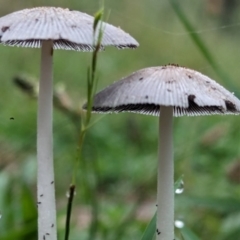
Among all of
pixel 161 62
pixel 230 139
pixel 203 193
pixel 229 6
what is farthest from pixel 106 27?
pixel 161 62

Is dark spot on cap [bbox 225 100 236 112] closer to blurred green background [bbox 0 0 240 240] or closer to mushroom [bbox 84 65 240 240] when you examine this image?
mushroom [bbox 84 65 240 240]

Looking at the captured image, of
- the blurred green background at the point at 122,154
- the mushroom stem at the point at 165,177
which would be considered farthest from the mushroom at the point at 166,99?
the blurred green background at the point at 122,154

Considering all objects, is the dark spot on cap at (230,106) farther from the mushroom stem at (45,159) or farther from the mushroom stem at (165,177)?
the mushroom stem at (45,159)

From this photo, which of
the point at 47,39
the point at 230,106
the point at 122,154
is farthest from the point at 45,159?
the point at 122,154

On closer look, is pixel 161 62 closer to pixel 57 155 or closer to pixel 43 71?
pixel 57 155

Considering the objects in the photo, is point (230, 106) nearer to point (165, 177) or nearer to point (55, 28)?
point (165, 177)

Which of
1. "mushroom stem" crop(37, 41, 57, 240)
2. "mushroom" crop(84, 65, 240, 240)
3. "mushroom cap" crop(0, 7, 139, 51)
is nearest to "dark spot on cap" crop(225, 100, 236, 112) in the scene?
"mushroom" crop(84, 65, 240, 240)

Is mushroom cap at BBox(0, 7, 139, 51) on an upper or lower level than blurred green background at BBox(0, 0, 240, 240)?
lower
